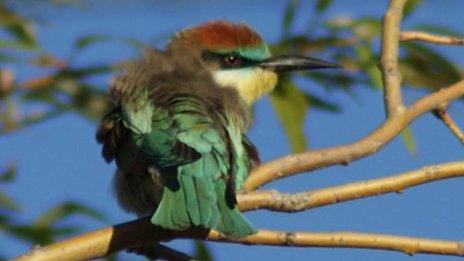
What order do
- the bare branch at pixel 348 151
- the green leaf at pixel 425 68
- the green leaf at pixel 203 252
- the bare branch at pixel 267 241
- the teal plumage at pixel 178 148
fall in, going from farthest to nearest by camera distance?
1. the green leaf at pixel 425 68
2. the green leaf at pixel 203 252
3. the bare branch at pixel 348 151
4. the teal plumage at pixel 178 148
5. the bare branch at pixel 267 241

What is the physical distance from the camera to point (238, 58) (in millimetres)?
2473

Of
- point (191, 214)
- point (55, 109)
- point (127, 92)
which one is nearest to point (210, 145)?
point (191, 214)

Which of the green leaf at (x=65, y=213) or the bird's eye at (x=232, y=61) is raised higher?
the bird's eye at (x=232, y=61)

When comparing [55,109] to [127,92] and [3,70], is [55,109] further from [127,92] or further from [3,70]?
[127,92]

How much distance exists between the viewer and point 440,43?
2.08 meters

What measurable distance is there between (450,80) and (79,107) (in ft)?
2.61

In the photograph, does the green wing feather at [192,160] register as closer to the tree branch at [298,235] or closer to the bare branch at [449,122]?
the tree branch at [298,235]

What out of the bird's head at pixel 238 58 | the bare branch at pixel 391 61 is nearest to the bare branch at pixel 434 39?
the bare branch at pixel 391 61

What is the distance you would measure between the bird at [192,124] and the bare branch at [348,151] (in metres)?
0.03

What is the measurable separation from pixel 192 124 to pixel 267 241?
24 centimetres

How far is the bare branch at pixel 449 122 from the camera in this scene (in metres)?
2.02

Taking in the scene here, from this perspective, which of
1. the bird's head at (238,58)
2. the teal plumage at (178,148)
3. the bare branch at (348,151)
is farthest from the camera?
the bird's head at (238,58)

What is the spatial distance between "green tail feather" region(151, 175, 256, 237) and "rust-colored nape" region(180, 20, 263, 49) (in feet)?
1.86

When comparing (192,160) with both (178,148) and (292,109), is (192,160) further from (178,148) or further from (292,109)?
(292,109)
